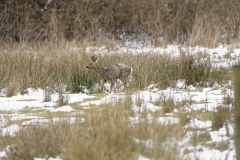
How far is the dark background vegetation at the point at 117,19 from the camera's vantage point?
16672 millimetres

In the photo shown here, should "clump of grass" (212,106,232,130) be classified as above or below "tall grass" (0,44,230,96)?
below

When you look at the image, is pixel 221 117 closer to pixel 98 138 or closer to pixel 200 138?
pixel 200 138

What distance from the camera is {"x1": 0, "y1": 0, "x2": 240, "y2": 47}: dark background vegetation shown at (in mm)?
16672

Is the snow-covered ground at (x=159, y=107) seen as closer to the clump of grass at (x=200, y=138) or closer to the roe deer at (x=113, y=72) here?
the clump of grass at (x=200, y=138)

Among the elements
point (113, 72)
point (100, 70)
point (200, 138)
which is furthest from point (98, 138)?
point (100, 70)

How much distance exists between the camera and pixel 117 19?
64.2 ft

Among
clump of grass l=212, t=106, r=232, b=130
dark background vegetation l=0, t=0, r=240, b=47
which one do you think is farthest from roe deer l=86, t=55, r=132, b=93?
dark background vegetation l=0, t=0, r=240, b=47

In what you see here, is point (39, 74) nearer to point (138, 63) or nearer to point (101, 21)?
point (138, 63)

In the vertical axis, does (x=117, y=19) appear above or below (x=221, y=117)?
above

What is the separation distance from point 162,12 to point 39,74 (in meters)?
9.24

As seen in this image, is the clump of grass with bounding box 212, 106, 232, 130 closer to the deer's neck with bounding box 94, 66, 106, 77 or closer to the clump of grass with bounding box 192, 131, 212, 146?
the clump of grass with bounding box 192, 131, 212, 146

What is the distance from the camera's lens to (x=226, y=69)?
33.9 ft

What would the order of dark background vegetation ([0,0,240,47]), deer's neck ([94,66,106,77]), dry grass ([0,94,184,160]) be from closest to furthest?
dry grass ([0,94,184,160]), deer's neck ([94,66,106,77]), dark background vegetation ([0,0,240,47])

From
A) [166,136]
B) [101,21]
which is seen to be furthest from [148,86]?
[101,21]
